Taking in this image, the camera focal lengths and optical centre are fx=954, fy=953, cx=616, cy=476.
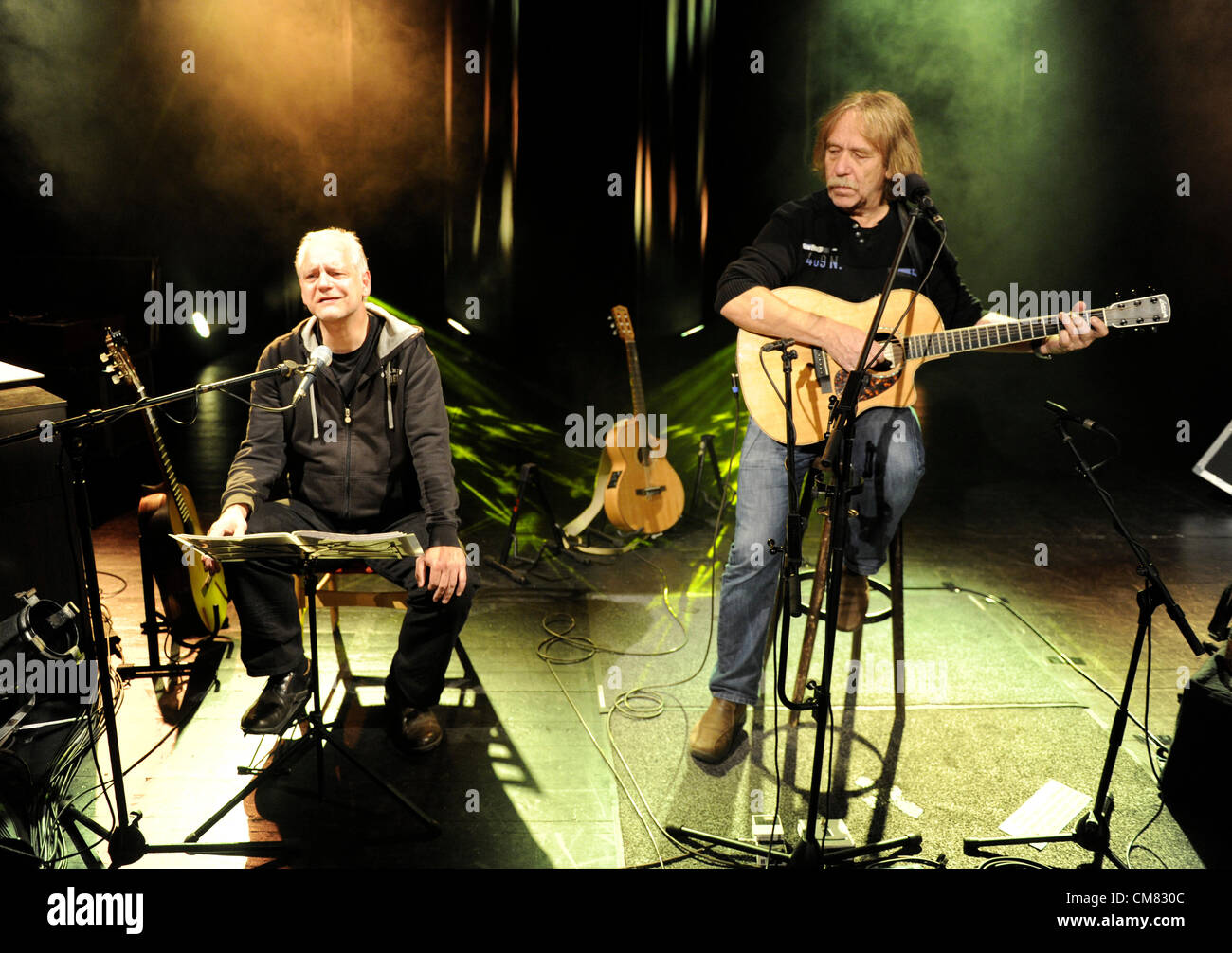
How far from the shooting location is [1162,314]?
8.73 ft

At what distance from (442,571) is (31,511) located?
1294 mm

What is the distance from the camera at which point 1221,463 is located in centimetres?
274

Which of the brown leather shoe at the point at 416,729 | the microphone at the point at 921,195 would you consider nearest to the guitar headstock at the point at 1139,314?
the microphone at the point at 921,195

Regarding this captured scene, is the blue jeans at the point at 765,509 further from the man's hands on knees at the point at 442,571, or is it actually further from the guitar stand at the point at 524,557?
the guitar stand at the point at 524,557

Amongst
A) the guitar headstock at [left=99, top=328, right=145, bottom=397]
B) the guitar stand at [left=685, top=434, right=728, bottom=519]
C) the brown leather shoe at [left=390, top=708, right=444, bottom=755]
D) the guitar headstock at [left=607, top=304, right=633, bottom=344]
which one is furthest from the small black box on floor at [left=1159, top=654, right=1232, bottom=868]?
the guitar headstock at [left=99, top=328, right=145, bottom=397]

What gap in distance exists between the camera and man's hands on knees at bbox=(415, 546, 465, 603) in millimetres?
3002

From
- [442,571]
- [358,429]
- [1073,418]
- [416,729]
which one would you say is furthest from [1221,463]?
[358,429]

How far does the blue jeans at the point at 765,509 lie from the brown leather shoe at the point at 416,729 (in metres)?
0.93

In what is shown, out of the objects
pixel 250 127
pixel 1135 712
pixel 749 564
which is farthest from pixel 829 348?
pixel 250 127

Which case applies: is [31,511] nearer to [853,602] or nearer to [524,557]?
[524,557]
